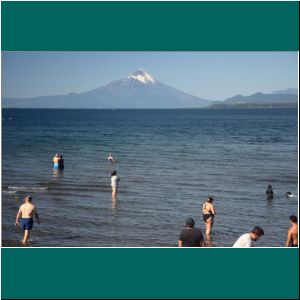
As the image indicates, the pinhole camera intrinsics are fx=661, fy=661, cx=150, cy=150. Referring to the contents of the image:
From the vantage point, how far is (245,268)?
12.0 meters

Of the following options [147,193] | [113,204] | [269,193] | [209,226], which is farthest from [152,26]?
[147,193]

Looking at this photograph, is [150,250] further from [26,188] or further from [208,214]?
[26,188]

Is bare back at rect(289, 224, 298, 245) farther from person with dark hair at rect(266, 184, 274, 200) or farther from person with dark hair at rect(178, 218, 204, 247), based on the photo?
person with dark hair at rect(266, 184, 274, 200)

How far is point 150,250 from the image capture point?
12.1m

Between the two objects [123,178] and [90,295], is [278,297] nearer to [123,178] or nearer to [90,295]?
[90,295]

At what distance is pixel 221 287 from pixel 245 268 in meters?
0.56

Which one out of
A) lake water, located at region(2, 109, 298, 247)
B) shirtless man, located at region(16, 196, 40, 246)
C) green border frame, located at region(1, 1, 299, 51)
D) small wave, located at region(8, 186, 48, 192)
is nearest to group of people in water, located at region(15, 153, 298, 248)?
shirtless man, located at region(16, 196, 40, 246)

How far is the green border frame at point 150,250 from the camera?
12016 millimetres

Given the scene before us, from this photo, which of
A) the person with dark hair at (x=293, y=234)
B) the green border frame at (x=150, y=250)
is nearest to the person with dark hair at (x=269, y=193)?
the person with dark hair at (x=293, y=234)

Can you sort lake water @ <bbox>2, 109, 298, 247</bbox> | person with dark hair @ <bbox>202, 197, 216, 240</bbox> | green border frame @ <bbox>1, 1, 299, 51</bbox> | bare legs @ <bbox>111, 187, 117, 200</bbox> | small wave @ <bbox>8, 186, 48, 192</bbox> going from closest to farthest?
green border frame @ <bbox>1, 1, 299, 51</bbox>
person with dark hair @ <bbox>202, 197, 216, 240</bbox>
lake water @ <bbox>2, 109, 298, 247</bbox>
bare legs @ <bbox>111, 187, 117, 200</bbox>
small wave @ <bbox>8, 186, 48, 192</bbox>

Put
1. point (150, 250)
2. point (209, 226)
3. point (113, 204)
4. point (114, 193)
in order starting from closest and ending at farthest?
1. point (150, 250)
2. point (209, 226)
3. point (113, 204)
4. point (114, 193)

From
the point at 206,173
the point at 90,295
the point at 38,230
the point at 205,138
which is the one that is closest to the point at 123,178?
the point at 206,173

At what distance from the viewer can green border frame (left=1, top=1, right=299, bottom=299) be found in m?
12.0

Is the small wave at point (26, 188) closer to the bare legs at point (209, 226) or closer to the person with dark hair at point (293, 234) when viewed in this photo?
the bare legs at point (209, 226)
